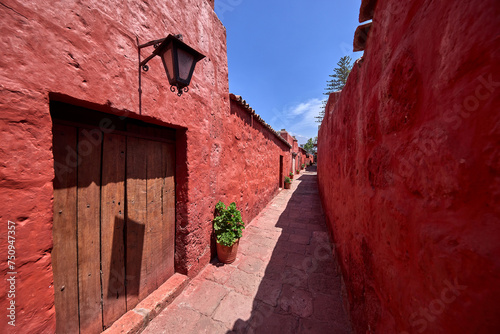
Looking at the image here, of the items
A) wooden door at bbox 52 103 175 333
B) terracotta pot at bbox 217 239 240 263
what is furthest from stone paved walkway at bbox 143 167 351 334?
wooden door at bbox 52 103 175 333

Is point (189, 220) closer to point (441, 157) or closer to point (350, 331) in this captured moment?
point (350, 331)

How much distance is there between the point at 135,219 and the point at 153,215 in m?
0.23

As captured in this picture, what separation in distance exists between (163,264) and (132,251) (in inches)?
22.6

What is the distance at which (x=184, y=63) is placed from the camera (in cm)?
180

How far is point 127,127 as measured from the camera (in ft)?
6.57

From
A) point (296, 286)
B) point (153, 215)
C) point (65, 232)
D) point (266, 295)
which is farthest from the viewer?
point (296, 286)

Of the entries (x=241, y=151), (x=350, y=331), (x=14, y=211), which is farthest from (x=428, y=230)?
(x=241, y=151)

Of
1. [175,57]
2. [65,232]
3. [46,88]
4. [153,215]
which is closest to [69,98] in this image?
[46,88]

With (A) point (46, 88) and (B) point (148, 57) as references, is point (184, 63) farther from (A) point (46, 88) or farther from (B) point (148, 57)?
(A) point (46, 88)

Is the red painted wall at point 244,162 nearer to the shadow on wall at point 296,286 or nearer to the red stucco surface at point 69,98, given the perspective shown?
the red stucco surface at point 69,98

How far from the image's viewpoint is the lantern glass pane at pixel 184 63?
1.75m

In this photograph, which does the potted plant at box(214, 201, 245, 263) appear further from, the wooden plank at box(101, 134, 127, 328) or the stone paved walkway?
the wooden plank at box(101, 134, 127, 328)

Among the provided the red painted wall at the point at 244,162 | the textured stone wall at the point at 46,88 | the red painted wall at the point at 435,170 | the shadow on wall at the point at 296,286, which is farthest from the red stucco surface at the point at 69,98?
the red painted wall at the point at 435,170

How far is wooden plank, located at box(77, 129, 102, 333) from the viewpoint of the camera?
1643mm
